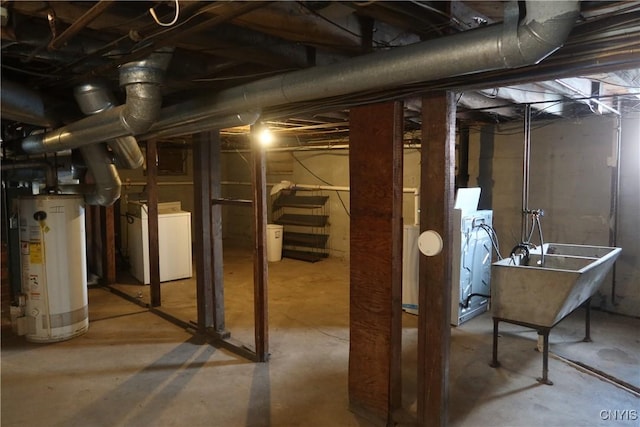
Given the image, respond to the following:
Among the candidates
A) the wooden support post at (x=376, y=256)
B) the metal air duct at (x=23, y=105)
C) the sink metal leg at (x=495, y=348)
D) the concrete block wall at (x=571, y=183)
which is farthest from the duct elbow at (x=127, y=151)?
the concrete block wall at (x=571, y=183)

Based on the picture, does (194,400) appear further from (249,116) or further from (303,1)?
(303,1)

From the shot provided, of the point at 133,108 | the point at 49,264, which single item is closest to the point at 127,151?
the point at 49,264

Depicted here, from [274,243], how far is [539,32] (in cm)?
583

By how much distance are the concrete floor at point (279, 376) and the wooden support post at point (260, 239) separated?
0.68 ft

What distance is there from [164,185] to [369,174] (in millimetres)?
6596

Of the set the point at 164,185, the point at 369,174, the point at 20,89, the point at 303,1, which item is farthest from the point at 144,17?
the point at 164,185

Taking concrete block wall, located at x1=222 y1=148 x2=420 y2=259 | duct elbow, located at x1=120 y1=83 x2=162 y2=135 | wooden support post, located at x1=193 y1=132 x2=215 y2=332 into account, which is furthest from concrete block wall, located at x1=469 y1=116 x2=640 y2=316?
duct elbow, located at x1=120 y1=83 x2=162 y2=135

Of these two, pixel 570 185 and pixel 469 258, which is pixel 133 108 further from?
Result: pixel 570 185

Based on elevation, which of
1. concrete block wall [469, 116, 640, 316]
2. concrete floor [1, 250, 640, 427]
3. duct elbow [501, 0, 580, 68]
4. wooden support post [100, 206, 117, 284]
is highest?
duct elbow [501, 0, 580, 68]

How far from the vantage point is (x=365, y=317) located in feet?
7.92

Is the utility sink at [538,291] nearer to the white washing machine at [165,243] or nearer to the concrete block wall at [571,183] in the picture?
the concrete block wall at [571,183]

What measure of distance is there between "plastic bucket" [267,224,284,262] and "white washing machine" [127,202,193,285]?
1.37 m

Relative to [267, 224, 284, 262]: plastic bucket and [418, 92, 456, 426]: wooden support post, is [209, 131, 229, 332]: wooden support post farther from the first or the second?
[267, 224, 284, 262]: plastic bucket

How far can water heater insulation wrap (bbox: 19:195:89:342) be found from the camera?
360cm
